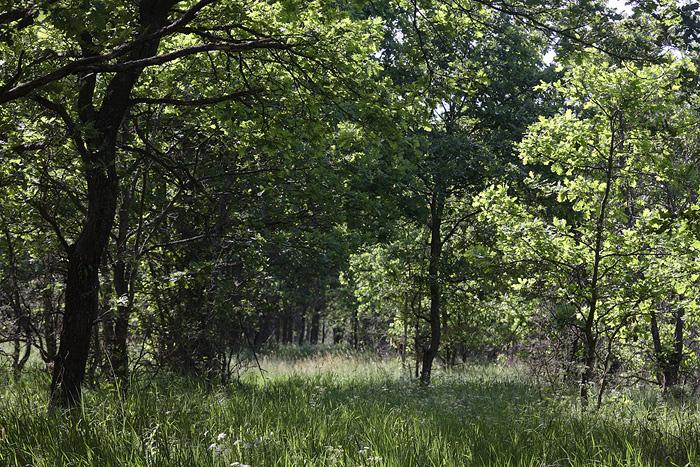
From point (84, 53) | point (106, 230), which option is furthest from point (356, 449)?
point (84, 53)

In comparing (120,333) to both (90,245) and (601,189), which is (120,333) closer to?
(90,245)

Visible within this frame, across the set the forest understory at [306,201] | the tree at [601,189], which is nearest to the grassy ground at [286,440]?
the forest understory at [306,201]

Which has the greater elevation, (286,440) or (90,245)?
(90,245)

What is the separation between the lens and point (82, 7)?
Answer: 3861 mm

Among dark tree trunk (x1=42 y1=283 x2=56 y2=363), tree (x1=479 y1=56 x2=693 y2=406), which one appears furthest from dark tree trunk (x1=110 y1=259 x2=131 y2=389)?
tree (x1=479 y1=56 x2=693 y2=406)

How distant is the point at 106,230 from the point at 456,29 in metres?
4.04

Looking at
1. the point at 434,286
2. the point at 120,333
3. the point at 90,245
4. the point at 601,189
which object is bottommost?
the point at 120,333

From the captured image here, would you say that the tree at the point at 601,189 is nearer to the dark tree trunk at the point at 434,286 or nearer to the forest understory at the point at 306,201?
the forest understory at the point at 306,201

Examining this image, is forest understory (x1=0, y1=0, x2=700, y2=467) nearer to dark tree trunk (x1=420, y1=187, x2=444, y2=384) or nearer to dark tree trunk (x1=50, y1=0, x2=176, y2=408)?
dark tree trunk (x1=50, y1=0, x2=176, y2=408)

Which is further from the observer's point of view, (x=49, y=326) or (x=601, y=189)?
(x=49, y=326)

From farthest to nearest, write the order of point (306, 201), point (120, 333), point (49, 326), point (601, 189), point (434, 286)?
point (434, 286) < point (306, 201) < point (49, 326) < point (601, 189) < point (120, 333)

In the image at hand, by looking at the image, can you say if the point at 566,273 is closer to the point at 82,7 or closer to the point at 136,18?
the point at 136,18

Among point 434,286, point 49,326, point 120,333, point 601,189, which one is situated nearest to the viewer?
point 120,333

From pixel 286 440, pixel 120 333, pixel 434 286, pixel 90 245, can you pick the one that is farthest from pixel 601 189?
pixel 434 286
